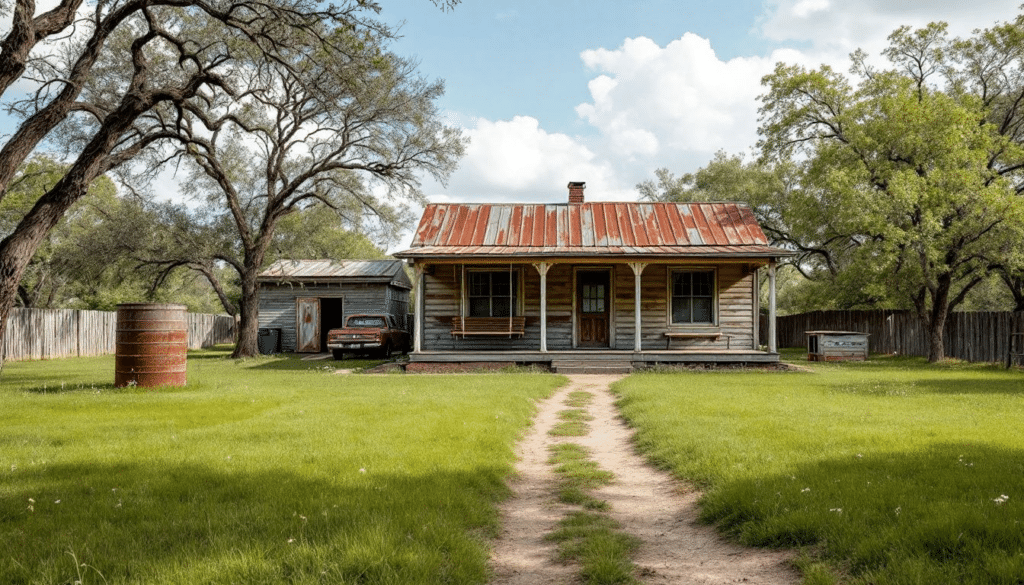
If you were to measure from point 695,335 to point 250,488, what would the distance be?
56.0 ft

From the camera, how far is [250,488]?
5629 mm

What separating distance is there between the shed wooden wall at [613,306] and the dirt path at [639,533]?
1298 cm

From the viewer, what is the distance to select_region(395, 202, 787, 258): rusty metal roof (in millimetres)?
20517

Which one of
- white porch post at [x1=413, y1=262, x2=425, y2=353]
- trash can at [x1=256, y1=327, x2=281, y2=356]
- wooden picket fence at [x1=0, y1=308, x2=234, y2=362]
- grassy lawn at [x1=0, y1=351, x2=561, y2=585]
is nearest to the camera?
grassy lawn at [x1=0, y1=351, x2=561, y2=585]

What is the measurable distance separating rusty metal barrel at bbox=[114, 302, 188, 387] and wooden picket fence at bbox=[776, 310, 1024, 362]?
68.5 feet

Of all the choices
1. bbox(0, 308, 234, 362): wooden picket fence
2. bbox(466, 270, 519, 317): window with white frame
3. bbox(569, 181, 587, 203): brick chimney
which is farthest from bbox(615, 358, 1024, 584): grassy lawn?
bbox(0, 308, 234, 362): wooden picket fence

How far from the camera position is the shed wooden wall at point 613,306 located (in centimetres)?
2152

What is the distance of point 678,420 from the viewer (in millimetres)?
9453

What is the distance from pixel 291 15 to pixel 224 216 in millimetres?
18116

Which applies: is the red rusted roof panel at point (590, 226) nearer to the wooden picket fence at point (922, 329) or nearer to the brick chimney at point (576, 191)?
the brick chimney at point (576, 191)

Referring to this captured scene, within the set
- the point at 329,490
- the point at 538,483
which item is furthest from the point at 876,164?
the point at 329,490

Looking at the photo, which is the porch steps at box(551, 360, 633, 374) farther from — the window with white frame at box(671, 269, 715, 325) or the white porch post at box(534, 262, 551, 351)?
the window with white frame at box(671, 269, 715, 325)

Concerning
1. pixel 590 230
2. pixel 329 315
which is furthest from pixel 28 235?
pixel 329 315

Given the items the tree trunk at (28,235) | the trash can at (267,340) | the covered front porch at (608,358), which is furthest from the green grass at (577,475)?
the trash can at (267,340)
